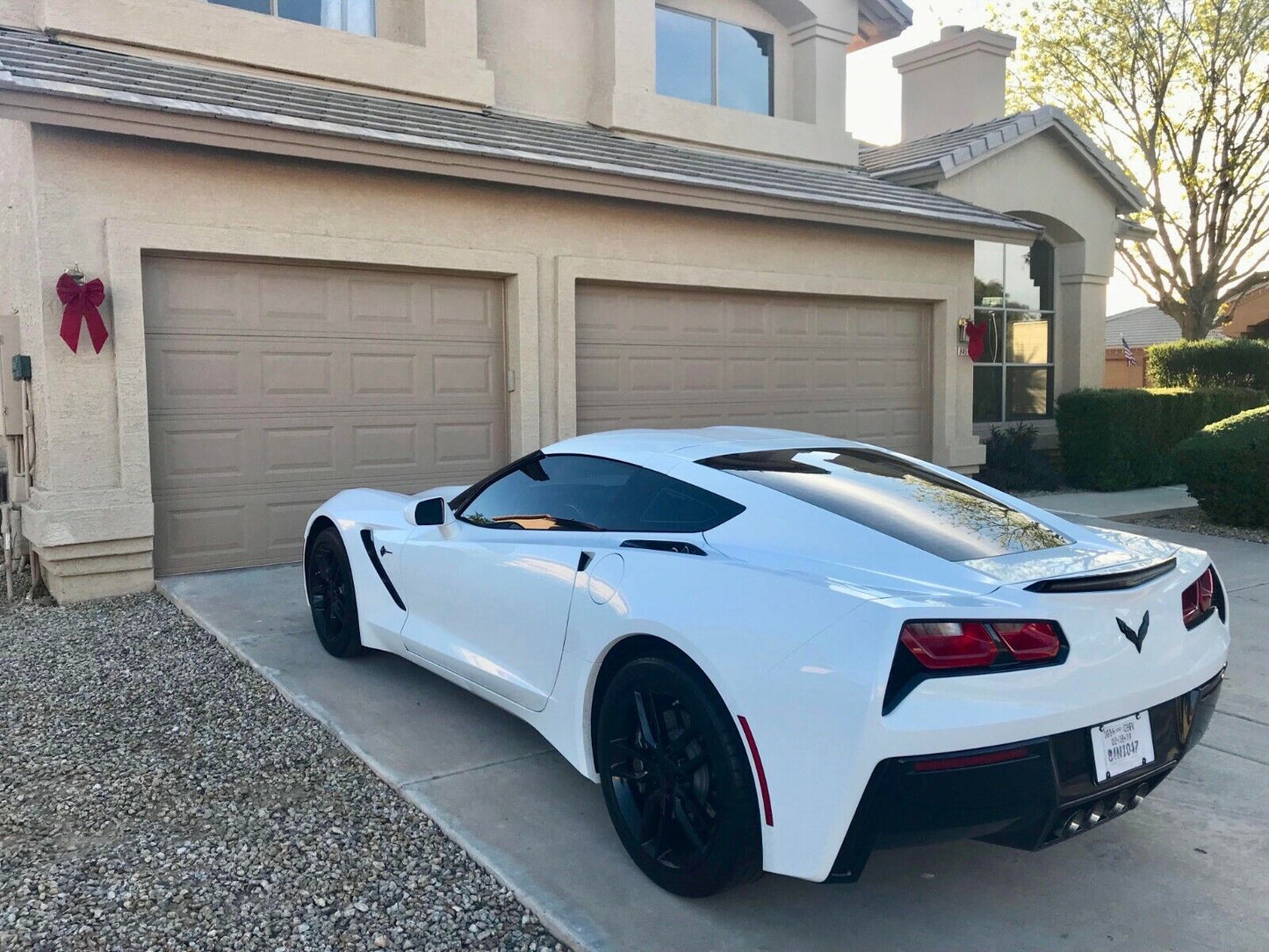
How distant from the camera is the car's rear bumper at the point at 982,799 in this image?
269 centimetres

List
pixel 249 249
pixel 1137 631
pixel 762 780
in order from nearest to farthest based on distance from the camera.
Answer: pixel 762 780
pixel 1137 631
pixel 249 249

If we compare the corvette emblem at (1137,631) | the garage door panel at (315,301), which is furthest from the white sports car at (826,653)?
the garage door panel at (315,301)

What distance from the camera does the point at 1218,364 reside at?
1934 centimetres

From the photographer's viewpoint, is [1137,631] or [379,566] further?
[379,566]

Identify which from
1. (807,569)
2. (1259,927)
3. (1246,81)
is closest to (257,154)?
(807,569)

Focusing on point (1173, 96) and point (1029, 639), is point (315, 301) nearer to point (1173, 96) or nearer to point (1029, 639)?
point (1029, 639)

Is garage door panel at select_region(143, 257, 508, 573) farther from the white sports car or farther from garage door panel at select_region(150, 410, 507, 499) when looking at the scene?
the white sports car

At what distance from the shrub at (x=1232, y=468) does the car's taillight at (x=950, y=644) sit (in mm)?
8534

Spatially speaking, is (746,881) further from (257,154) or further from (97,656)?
(257,154)

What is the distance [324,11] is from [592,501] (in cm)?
759

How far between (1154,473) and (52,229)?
40.8ft

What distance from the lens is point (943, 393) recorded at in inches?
472

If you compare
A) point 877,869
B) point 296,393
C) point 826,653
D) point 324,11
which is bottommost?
point 877,869

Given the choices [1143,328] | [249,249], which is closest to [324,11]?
[249,249]
